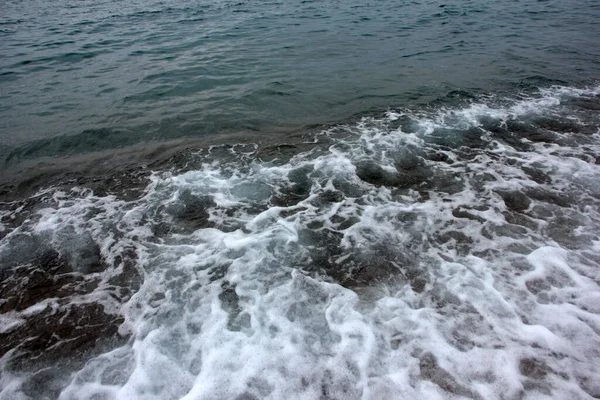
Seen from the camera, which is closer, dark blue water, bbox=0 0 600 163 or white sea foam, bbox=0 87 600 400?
white sea foam, bbox=0 87 600 400

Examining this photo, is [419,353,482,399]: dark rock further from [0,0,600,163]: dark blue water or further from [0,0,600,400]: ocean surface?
[0,0,600,163]: dark blue water

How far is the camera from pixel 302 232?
17.2ft

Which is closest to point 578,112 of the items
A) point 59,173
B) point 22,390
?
point 22,390

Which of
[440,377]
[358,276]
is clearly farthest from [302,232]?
[440,377]

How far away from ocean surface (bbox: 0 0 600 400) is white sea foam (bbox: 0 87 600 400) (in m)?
0.02

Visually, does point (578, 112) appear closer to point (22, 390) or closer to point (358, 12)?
point (22, 390)

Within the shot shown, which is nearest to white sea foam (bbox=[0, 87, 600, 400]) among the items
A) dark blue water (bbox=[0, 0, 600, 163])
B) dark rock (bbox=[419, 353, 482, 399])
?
dark rock (bbox=[419, 353, 482, 399])

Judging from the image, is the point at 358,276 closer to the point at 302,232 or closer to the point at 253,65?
the point at 302,232

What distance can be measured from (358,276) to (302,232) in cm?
123

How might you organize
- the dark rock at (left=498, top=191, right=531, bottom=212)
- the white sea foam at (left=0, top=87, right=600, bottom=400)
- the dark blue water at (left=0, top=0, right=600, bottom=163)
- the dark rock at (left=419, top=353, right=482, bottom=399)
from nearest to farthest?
1. the dark rock at (left=419, top=353, right=482, bottom=399)
2. the white sea foam at (left=0, top=87, right=600, bottom=400)
3. the dark rock at (left=498, top=191, right=531, bottom=212)
4. the dark blue water at (left=0, top=0, right=600, bottom=163)

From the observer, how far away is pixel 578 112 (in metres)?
8.71

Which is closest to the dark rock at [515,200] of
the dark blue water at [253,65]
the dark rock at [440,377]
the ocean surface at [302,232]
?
the ocean surface at [302,232]

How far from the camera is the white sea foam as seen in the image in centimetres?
337

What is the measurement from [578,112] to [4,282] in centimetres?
1297
